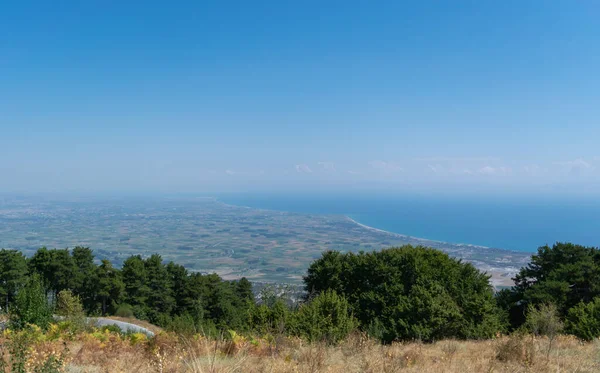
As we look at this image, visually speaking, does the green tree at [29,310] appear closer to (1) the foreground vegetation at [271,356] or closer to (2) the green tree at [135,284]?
(1) the foreground vegetation at [271,356]

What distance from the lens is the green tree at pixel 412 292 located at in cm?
1623

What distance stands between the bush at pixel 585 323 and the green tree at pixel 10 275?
36.1 m

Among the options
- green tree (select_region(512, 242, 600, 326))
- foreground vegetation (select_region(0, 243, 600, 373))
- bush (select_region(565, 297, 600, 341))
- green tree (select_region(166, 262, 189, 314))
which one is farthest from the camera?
green tree (select_region(166, 262, 189, 314))

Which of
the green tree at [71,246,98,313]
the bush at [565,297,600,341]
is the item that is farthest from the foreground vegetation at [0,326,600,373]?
the green tree at [71,246,98,313]

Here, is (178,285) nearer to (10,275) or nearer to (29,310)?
(10,275)

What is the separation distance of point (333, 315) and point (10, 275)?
2830 centimetres

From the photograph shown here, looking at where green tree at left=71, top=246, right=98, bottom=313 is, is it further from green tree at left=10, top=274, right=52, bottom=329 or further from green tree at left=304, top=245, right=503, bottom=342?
green tree at left=10, top=274, right=52, bottom=329

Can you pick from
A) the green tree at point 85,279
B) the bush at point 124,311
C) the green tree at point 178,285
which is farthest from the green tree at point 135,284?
the green tree at point 178,285

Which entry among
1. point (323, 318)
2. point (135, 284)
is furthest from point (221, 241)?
point (323, 318)

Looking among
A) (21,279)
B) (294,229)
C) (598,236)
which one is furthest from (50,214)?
(598,236)

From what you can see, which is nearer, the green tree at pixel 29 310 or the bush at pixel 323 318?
the green tree at pixel 29 310

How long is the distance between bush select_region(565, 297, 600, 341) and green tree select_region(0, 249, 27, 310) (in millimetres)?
36121

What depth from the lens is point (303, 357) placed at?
19.5ft

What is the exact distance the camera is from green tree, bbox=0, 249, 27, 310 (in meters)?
28.7
